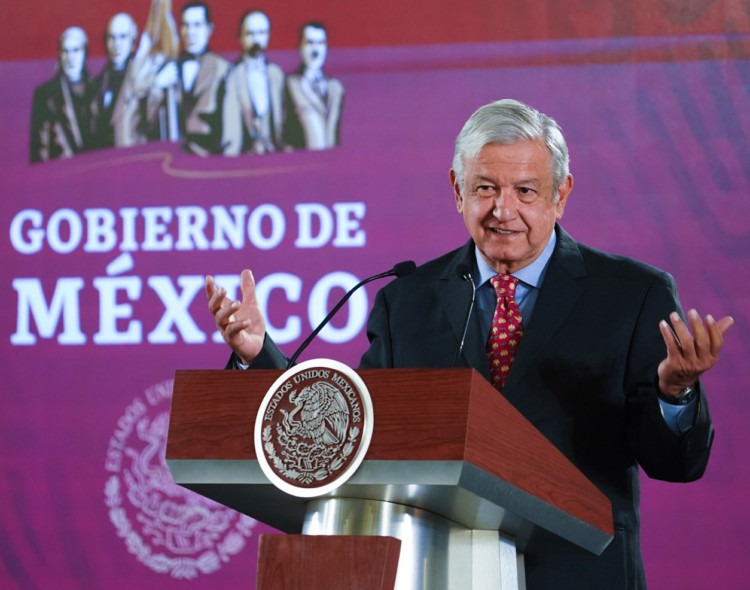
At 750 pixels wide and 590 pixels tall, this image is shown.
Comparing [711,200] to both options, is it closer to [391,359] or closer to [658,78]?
[658,78]

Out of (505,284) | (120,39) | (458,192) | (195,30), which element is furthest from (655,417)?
(120,39)

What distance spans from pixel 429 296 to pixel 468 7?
1.73 m

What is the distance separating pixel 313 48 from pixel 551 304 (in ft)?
6.41

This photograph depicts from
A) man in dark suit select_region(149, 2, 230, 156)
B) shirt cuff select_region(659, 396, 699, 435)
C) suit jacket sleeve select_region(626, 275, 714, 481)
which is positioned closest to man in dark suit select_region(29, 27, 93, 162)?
man in dark suit select_region(149, 2, 230, 156)

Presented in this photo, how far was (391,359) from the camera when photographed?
2041 millimetres

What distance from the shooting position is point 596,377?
182 cm

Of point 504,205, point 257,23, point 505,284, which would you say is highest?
point 257,23

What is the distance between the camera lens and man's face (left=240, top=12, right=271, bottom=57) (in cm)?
355

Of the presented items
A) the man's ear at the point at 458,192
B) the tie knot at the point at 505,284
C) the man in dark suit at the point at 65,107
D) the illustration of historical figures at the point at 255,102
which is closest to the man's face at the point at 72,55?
the man in dark suit at the point at 65,107

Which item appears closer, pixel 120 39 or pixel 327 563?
pixel 327 563

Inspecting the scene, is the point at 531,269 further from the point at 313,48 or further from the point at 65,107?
the point at 65,107

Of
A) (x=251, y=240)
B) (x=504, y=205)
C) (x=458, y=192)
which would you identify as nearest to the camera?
(x=504, y=205)

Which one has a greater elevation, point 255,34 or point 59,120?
point 255,34

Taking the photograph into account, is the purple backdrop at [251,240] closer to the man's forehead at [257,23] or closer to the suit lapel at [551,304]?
the man's forehead at [257,23]
